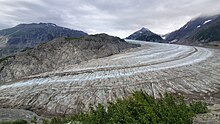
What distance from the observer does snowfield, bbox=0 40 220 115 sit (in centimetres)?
3644

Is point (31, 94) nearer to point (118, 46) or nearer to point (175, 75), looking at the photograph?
point (175, 75)

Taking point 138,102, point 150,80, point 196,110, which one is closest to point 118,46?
point 150,80

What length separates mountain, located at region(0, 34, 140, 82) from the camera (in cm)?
5566

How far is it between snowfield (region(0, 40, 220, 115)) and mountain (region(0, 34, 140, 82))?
9.19m

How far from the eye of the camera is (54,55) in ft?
202

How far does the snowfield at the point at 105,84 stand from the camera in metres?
36.4

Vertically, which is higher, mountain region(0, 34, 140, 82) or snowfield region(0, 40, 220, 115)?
mountain region(0, 34, 140, 82)

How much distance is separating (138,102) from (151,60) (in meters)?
41.2

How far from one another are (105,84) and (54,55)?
25.3 m

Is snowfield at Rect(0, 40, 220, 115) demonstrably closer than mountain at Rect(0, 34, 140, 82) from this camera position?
Yes

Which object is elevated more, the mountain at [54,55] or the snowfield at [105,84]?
the mountain at [54,55]

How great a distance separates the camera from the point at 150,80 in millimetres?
40969

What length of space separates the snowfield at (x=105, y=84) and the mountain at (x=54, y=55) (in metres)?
9.19

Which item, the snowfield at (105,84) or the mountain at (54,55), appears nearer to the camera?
the snowfield at (105,84)
